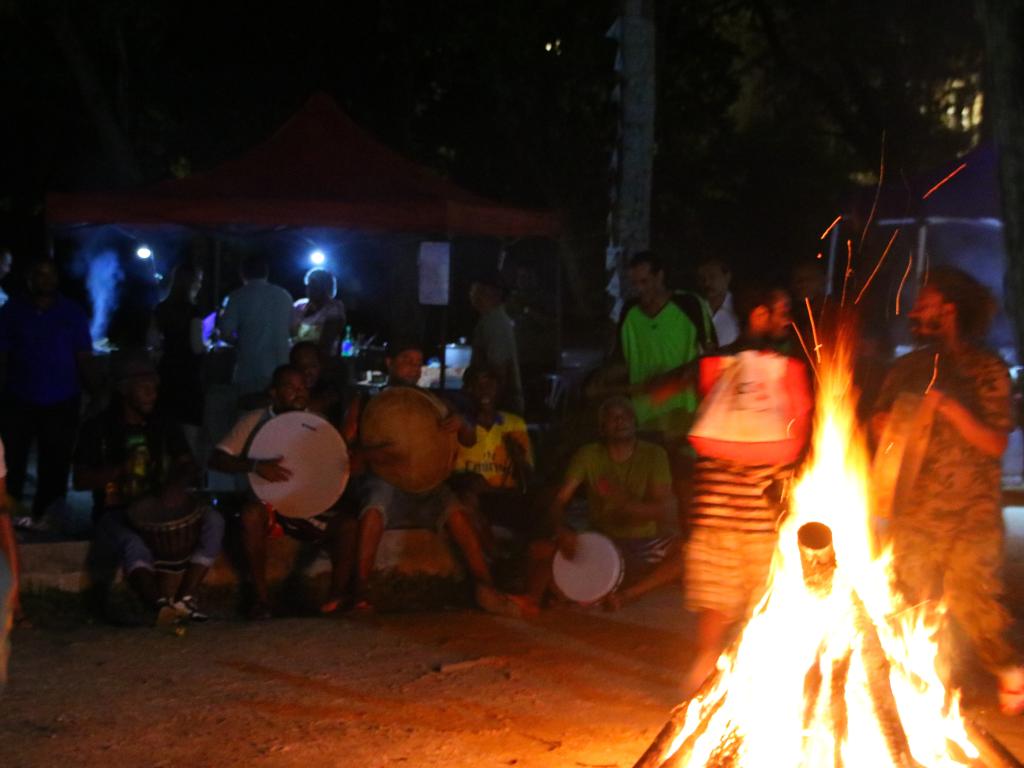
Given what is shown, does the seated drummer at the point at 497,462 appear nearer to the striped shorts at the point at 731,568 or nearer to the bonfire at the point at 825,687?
the striped shorts at the point at 731,568

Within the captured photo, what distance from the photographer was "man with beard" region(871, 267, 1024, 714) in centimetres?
594

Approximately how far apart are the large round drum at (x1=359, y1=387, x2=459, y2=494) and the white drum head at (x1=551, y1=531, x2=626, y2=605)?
893 millimetres

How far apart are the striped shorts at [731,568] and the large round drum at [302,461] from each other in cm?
279

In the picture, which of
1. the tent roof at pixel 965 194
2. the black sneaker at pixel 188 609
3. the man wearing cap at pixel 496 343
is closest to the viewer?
the black sneaker at pixel 188 609

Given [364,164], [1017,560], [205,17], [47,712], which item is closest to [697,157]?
[205,17]

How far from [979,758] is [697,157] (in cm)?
2888

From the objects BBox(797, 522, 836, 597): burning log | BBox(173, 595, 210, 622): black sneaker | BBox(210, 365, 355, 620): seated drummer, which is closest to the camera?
BBox(797, 522, 836, 597): burning log

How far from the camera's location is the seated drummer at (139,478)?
26.3ft

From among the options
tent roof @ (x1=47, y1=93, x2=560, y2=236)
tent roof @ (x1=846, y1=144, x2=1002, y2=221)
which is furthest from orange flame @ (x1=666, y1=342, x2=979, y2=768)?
tent roof @ (x1=846, y1=144, x2=1002, y2=221)

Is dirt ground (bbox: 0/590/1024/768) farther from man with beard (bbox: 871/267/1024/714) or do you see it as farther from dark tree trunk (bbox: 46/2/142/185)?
dark tree trunk (bbox: 46/2/142/185)

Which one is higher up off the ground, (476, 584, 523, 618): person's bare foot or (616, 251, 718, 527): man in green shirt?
(616, 251, 718, 527): man in green shirt

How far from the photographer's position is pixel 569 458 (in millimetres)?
8914

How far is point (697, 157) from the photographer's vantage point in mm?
33094

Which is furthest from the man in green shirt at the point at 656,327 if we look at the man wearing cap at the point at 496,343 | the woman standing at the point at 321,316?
the woman standing at the point at 321,316
